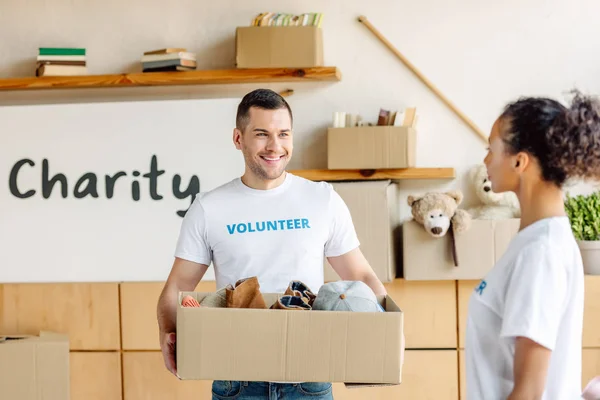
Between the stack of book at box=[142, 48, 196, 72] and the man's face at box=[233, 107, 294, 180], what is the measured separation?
152cm

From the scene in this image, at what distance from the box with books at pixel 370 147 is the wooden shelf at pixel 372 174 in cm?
6

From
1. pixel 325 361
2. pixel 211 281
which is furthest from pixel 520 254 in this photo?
pixel 211 281

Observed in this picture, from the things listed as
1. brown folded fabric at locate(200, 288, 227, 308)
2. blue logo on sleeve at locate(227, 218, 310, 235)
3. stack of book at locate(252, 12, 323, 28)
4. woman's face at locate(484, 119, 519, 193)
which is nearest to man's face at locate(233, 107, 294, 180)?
blue logo on sleeve at locate(227, 218, 310, 235)

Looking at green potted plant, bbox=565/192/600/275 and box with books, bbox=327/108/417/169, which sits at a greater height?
box with books, bbox=327/108/417/169

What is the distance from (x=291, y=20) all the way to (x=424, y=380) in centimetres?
163

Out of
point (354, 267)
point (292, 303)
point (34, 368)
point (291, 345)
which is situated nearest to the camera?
point (291, 345)

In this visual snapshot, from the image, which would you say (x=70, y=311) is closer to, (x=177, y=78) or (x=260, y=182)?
(x=177, y=78)

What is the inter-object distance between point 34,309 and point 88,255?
0.33m

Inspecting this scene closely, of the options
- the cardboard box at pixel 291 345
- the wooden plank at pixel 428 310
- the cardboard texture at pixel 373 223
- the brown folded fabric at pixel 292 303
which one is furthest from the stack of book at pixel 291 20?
the cardboard box at pixel 291 345

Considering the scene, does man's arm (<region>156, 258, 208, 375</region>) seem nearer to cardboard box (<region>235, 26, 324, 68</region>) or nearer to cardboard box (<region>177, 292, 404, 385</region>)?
cardboard box (<region>177, 292, 404, 385</region>)

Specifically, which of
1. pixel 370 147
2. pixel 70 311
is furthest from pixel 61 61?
pixel 370 147

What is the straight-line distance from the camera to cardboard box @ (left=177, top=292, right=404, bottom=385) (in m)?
1.54

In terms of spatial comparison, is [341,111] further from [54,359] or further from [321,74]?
[54,359]

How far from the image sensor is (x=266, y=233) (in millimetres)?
2041
